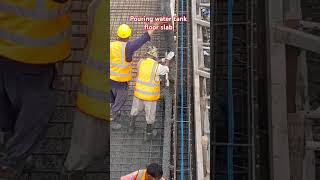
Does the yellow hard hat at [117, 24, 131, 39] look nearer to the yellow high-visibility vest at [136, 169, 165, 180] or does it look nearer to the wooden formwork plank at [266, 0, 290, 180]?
the yellow high-visibility vest at [136, 169, 165, 180]

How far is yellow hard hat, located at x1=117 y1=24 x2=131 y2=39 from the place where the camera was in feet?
11.3

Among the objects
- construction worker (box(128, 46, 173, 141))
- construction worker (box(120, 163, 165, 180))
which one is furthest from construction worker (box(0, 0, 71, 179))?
construction worker (box(128, 46, 173, 141))

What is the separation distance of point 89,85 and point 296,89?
2.89 ft

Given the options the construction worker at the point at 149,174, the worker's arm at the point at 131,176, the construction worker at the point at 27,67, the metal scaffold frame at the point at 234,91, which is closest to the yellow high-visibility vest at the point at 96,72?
the construction worker at the point at 27,67

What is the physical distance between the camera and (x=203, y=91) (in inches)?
135

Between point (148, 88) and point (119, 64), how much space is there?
28 centimetres

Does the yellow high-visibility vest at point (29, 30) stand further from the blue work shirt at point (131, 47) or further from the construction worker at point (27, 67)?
the blue work shirt at point (131, 47)

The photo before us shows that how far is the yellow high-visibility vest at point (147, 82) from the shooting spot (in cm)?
343

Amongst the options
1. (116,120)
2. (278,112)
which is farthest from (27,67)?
(116,120)

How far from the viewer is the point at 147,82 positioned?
138 inches

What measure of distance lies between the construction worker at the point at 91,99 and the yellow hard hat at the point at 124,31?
1321 mm

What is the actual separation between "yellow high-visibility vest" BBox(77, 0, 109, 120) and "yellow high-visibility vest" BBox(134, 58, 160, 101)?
129cm

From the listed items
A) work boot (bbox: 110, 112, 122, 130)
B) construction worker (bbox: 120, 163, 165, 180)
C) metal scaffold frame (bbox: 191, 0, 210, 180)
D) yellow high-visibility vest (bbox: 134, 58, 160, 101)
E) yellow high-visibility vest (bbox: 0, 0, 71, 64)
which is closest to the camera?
yellow high-visibility vest (bbox: 0, 0, 71, 64)

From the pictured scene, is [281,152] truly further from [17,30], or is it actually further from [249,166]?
[17,30]
